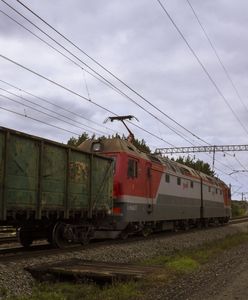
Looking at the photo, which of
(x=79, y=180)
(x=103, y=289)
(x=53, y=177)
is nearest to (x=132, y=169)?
(x=79, y=180)

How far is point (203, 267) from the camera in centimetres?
1293

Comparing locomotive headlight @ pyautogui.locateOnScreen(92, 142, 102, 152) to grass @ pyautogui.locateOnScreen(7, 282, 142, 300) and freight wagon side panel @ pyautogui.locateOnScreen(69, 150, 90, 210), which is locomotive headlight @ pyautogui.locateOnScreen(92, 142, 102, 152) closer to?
freight wagon side panel @ pyautogui.locateOnScreen(69, 150, 90, 210)

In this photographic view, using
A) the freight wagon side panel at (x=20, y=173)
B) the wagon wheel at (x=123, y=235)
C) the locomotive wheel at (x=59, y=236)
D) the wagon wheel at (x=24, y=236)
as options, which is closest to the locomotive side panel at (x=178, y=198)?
the wagon wheel at (x=123, y=235)

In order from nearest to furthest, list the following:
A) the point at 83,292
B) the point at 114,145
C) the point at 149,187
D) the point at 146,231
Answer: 1. the point at 83,292
2. the point at 114,145
3. the point at 149,187
4. the point at 146,231

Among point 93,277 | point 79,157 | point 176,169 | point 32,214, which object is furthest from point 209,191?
point 93,277

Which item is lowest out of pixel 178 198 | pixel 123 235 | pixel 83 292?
pixel 83 292

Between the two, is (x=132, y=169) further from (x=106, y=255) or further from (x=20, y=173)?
(x=20, y=173)

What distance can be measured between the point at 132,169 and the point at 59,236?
4.96m

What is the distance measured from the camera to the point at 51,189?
45.1 feet

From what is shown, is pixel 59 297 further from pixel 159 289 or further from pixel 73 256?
pixel 73 256

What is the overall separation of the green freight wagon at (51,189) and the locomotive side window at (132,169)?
1.46 meters

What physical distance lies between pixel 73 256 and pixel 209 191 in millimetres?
21062

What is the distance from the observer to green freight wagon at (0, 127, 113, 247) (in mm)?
12008

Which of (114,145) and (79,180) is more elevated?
(114,145)
